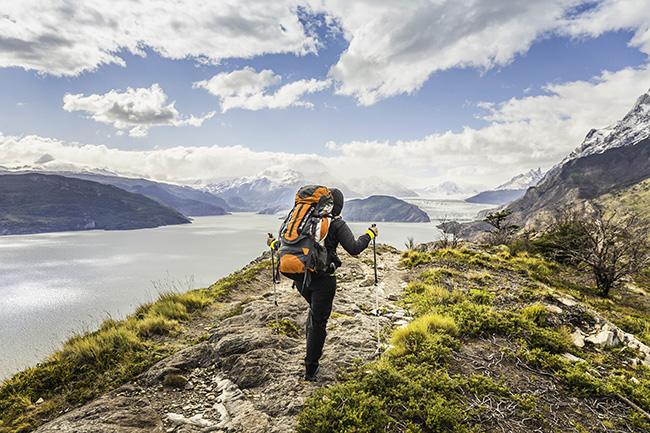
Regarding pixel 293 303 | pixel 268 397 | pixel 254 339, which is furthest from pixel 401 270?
pixel 268 397

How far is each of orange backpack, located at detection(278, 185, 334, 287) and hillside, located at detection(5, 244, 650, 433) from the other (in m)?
1.96

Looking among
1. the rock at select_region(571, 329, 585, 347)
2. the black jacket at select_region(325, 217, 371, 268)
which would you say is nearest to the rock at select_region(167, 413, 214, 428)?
the black jacket at select_region(325, 217, 371, 268)

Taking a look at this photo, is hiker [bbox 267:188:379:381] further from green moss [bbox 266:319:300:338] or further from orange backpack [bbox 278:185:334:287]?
green moss [bbox 266:319:300:338]

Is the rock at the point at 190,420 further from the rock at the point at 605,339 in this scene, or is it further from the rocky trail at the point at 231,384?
the rock at the point at 605,339

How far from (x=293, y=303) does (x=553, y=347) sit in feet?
22.4

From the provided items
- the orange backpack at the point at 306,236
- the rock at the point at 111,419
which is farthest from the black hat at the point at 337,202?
the rock at the point at 111,419

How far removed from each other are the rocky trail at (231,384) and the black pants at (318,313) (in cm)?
45

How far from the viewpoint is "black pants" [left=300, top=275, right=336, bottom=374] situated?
4.95 meters

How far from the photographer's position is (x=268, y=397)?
15.5ft

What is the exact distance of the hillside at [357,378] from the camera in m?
3.94

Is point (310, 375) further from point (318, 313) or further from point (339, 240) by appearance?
point (339, 240)

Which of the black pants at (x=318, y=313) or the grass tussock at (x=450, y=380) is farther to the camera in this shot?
the black pants at (x=318, y=313)

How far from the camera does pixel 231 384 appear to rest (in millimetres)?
5195

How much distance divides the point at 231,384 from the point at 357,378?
2413 millimetres
